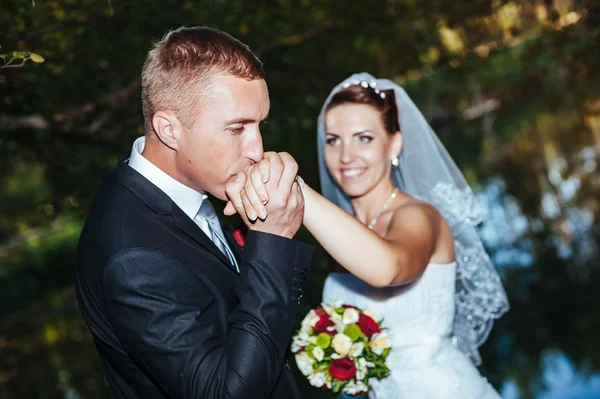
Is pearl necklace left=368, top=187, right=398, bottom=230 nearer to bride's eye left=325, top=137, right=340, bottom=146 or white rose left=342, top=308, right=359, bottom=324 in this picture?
bride's eye left=325, top=137, right=340, bottom=146

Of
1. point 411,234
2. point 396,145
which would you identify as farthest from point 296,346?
point 396,145

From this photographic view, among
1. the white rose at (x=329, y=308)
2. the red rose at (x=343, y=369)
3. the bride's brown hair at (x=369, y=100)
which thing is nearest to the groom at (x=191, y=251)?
the red rose at (x=343, y=369)

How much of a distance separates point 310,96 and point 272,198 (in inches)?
142

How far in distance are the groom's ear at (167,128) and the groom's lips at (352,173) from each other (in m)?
1.45

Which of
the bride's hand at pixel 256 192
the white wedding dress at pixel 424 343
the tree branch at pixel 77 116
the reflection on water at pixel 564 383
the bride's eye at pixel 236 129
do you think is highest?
the bride's eye at pixel 236 129

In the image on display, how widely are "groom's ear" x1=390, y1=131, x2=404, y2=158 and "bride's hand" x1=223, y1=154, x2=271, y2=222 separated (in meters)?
1.64

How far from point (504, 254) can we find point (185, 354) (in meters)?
7.95

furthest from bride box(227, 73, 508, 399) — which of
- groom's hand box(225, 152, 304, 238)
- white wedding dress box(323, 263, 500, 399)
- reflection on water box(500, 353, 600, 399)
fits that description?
reflection on water box(500, 353, 600, 399)

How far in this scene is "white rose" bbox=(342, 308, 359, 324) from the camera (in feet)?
8.74

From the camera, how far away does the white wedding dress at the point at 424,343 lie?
2957mm

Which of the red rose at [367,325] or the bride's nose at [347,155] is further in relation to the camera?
the bride's nose at [347,155]

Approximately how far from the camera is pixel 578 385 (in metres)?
5.68

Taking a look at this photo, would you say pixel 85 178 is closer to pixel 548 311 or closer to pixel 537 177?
pixel 548 311

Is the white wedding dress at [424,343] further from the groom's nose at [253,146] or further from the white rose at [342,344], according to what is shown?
the groom's nose at [253,146]
